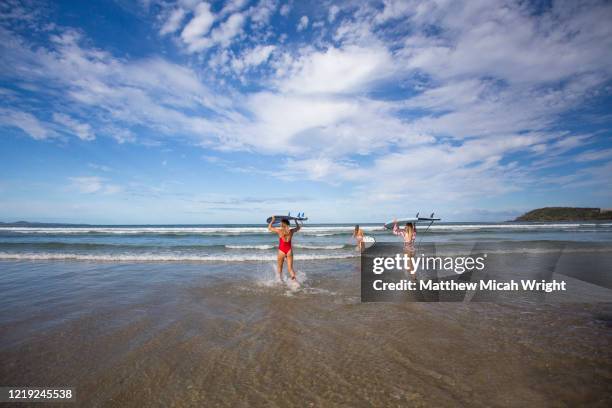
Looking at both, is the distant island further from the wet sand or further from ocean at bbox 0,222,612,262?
the wet sand

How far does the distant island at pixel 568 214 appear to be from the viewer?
74.4m

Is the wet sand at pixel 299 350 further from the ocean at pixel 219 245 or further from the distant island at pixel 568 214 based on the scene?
the distant island at pixel 568 214

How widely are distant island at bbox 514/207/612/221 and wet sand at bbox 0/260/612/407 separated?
93428 mm

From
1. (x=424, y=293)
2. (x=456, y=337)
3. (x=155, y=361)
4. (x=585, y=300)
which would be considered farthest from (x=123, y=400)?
(x=585, y=300)

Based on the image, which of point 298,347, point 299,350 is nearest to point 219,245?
point 298,347

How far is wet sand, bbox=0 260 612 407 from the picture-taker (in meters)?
3.55

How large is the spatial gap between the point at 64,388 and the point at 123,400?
107cm

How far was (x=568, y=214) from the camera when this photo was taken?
259 feet

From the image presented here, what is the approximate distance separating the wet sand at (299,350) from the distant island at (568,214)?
93.4 meters

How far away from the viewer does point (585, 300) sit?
7.65 meters

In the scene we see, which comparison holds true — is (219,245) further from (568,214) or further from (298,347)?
(568,214)

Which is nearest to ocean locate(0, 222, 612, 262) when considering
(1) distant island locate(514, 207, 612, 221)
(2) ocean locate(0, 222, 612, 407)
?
(2) ocean locate(0, 222, 612, 407)

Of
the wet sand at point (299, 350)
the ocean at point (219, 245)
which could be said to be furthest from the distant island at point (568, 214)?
the wet sand at point (299, 350)

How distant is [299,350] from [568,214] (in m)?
104
